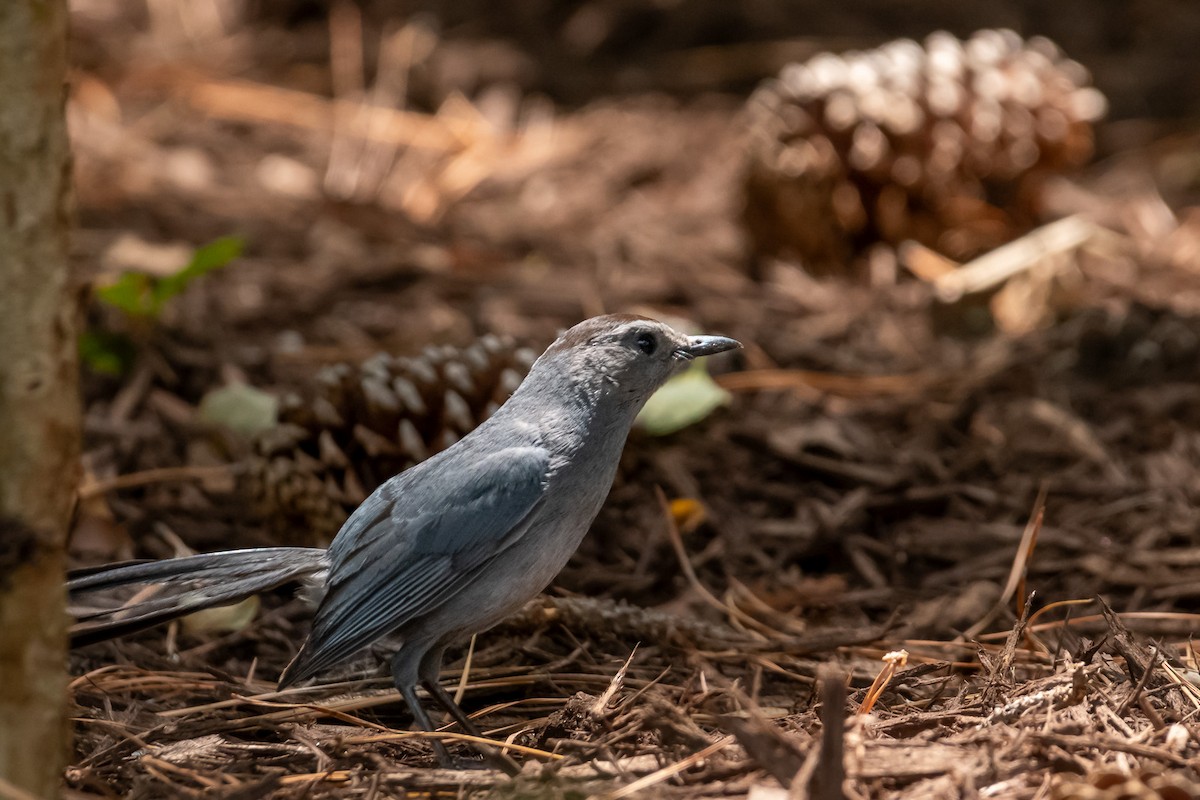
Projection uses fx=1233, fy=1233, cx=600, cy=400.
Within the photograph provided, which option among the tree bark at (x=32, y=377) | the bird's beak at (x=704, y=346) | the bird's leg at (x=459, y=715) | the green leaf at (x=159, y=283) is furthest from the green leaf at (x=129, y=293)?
the tree bark at (x=32, y=377)

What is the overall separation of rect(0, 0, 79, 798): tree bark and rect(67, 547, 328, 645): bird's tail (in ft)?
2.54

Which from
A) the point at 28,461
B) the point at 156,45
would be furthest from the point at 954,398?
the point at 156,45

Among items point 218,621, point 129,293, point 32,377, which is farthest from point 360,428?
point 32,377

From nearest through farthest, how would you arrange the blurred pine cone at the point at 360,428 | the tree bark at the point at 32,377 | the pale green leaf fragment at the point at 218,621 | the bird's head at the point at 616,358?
the tree bark at the point at 32,377 < the bird's head at the point at 616,358 < the pale green leaf fragment at the point at 218,621 < the blurred pine cone at the point at 360,428

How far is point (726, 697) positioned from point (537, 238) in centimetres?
371

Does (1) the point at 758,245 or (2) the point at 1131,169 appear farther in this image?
(2) the point at 1131,169

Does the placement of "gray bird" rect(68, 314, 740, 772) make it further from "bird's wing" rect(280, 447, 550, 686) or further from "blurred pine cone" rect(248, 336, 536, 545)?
"blurred pine cone" rect(248, 336, 536, 545)

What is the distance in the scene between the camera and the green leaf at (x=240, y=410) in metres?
4.41

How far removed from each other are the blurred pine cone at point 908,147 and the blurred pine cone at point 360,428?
2449 mm

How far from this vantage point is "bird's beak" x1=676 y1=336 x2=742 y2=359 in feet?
10.8

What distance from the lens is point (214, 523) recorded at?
4062mm

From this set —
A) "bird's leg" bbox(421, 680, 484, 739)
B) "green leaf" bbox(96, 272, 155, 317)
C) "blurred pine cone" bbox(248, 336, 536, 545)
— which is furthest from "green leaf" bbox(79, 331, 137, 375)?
"bird's leg" bbox(421, 680, 484, 739)

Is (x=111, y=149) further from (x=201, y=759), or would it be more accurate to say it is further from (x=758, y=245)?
(x=201, y=759)

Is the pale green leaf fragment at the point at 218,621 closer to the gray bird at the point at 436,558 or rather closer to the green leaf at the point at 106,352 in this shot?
the gray bird at the point at 436,558
